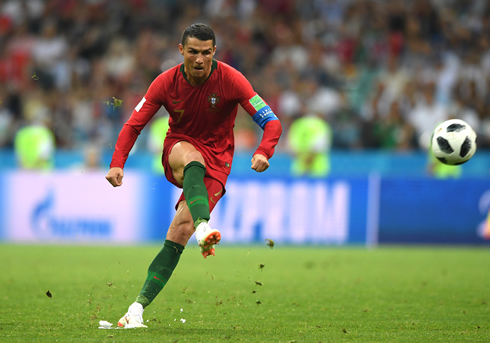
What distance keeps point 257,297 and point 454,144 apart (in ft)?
7.74

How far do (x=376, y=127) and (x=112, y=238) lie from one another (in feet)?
19.2

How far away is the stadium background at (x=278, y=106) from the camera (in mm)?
12750

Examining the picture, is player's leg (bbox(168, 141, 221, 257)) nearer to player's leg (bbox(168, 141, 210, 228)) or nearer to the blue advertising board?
player's leg (bbox(168, 141, 210, 228))

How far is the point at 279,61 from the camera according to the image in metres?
16.8

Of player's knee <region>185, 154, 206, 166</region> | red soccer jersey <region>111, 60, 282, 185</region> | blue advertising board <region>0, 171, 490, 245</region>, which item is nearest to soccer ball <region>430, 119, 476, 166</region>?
red soccer jersey <region>111, 60, 282, 185</region>

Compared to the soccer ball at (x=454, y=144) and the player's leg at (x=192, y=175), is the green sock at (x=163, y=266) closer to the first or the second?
the player's leg at (x=192, y=175)

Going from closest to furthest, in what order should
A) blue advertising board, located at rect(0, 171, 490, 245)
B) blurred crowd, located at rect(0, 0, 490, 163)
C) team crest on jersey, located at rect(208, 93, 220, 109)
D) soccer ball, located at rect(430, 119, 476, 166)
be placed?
team crest on jersey, located at rect(208, 93, 220, 109) < soccer ball, located at rect(430, 119, 476, 166) < blue advertising board, located at rect(0, 171, 490, 245) < blurred crowd, located at rect(0, 0, 490, 163)

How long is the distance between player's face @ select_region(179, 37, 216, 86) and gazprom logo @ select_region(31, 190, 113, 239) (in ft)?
27.0

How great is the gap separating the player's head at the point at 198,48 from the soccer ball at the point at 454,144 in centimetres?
252

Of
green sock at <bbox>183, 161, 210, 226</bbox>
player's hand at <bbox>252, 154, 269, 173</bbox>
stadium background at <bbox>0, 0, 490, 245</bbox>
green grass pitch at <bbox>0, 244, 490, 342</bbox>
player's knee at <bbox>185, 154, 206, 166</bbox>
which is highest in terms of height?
stadium background at <bbox>0, 0, 490, 245</bbox>

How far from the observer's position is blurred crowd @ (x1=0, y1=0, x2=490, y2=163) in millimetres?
15211

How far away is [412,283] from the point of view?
26.2ft

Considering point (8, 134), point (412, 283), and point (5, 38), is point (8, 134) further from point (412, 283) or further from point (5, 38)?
point (412, 283)

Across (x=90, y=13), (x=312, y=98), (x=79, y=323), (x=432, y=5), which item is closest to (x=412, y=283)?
(x=79, y=323)
